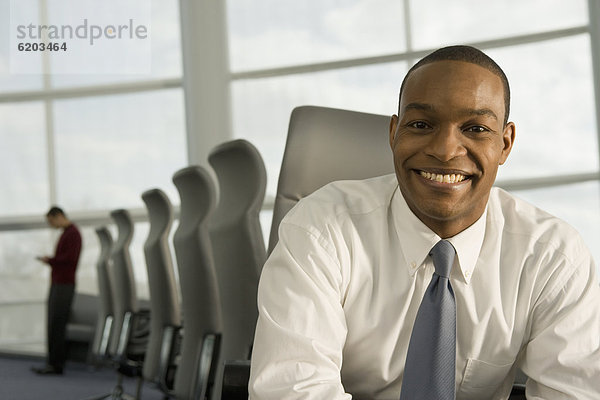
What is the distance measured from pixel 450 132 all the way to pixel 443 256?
0.23 metres

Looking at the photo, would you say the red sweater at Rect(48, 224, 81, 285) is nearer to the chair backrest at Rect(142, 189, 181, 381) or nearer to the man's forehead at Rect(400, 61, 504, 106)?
the chair backrest at Rect(142, 189, 181, 381)

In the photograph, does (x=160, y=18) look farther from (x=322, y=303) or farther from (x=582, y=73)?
(x=322, y=303)

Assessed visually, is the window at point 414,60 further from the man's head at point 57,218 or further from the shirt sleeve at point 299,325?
the shirt sleeve at point 299,325

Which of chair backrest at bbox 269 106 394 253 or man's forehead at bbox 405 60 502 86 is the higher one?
man's forehead at bbox 405 60 502 86

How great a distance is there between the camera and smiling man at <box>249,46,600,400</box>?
4.26 ft

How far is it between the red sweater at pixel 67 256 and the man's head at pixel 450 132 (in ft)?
16.3

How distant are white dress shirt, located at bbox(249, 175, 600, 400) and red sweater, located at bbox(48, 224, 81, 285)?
4849mm

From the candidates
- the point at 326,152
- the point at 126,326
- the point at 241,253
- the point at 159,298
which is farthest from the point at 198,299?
the point at 126,326

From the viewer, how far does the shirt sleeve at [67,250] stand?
5891 millimetres

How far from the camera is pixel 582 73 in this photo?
6.13 meters

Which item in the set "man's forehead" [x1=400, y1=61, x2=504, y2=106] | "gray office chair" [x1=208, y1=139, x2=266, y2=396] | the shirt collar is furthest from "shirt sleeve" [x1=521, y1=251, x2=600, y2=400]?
"gray office chair" [x1=208, y1=139, x2=266, y2=396]

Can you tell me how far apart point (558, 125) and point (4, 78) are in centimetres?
545

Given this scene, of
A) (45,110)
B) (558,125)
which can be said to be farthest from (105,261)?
(558,125)

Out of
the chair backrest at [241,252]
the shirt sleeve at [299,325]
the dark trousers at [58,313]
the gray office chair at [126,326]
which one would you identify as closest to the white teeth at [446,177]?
the shirt sleeve at [299,325]
